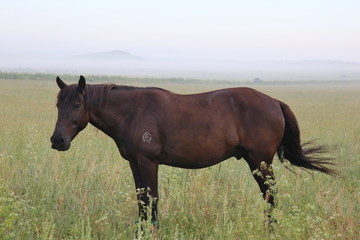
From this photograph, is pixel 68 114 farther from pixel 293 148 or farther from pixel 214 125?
pixel 293 148

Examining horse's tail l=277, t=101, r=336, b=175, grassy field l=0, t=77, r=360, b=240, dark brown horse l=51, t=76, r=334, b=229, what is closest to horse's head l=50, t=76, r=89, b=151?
dark brown horse l=51, t=76, r=334, b=229

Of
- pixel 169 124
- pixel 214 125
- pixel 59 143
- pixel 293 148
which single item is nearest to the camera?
pixel 59 143

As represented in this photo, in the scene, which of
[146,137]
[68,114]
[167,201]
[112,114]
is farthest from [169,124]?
[68,114]

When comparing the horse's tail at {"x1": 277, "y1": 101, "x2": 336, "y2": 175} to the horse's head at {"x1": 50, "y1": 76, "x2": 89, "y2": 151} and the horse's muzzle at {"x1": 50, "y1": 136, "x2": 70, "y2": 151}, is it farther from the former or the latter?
the horse's muzzle at {"x1": 50, "y1": 136, "x2": 70, "y2": 151}

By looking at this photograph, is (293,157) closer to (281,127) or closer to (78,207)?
(281,127)

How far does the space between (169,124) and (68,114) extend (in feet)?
3.99

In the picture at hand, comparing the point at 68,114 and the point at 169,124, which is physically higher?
the point at 68,114

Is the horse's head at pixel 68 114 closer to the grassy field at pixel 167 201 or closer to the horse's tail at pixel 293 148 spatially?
the grassy field at pixel 167 201

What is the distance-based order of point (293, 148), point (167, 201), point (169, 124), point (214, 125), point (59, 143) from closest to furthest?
point (59, 143), point (169, 124), point (214, 125), point (167, 201), point (293, 148)

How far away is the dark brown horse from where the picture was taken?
516cm

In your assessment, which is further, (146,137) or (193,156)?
(193,156)

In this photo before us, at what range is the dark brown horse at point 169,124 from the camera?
16.9 feet

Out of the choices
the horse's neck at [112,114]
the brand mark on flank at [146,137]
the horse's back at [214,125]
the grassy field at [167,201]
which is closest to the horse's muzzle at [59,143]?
the horse's neck at [112,114]

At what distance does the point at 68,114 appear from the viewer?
16.8 feet
